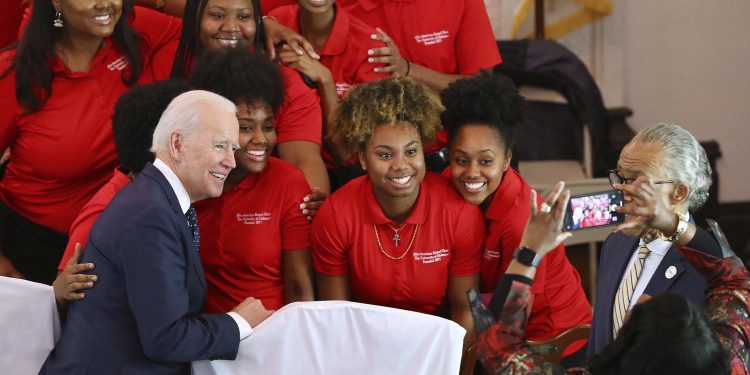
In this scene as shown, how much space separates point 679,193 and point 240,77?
4.72ft

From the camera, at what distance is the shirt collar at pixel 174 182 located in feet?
8.48

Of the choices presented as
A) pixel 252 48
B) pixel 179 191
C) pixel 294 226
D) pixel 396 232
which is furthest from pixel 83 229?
pixel 252 48

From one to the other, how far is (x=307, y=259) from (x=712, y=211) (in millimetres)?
3177

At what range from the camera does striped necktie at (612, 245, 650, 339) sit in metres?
2.51

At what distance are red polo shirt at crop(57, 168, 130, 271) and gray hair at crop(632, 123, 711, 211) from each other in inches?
57.4

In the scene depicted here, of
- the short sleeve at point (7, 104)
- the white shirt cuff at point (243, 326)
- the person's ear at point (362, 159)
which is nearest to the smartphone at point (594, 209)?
the person's ear at point (362, 159)

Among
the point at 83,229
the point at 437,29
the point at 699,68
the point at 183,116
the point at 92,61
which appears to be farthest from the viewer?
the point at 699,68

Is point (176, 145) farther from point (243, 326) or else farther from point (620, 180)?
point (620, 180)

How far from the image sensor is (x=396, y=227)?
3.12m

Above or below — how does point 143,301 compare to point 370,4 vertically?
below

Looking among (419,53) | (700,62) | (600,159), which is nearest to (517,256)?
(419,53)

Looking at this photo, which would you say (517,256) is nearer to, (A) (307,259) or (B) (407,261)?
(B) (407,261)

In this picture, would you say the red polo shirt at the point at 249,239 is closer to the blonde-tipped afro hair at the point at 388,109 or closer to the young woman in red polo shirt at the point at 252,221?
the young woman in red polo shirt at the point at 252,221

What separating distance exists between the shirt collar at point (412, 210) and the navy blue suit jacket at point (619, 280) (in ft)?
2.04
